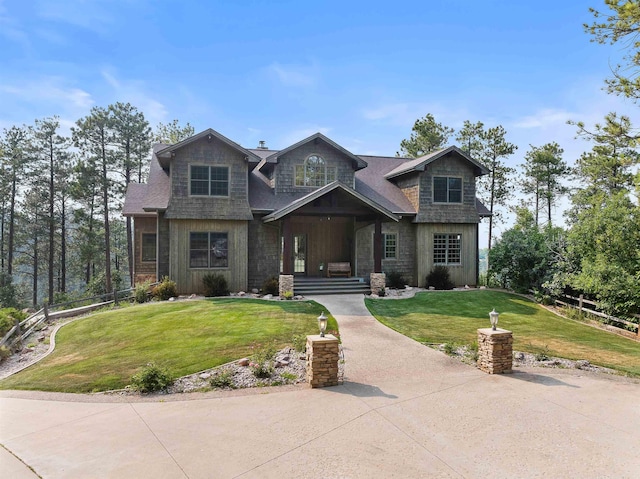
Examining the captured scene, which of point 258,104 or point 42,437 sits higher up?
point 258,104

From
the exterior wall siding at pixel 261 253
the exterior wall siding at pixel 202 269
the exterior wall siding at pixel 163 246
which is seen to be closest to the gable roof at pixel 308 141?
the exterior wall siding at pixel 261 253

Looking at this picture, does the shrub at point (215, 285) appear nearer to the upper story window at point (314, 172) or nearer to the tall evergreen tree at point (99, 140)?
the upper story window at point (314, 172)

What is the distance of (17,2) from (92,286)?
90.2 feet

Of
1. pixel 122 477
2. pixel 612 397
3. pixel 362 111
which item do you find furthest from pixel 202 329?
pixel 362 111

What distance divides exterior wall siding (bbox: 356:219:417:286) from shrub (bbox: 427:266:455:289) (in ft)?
2.70

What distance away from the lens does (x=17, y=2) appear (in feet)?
19.0

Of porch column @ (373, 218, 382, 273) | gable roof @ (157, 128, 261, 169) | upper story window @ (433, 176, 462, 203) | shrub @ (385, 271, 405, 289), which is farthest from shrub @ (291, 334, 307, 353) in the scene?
upper story window @ (433, 176, 462, 203)

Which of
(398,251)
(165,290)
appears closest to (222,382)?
(165,290)

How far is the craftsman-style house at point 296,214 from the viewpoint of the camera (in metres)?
17.5

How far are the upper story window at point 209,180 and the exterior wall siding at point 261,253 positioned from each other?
2.05 meters

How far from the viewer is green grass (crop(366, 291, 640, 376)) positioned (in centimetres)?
1055

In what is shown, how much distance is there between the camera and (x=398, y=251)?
20.5 meters

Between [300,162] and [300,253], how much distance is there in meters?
4.43

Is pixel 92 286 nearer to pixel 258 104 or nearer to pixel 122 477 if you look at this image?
pixel 258 104
